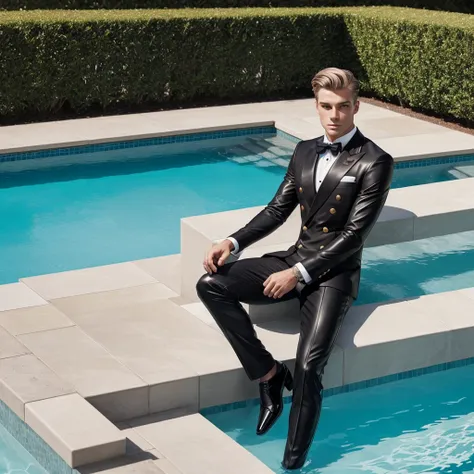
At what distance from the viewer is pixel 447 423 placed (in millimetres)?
6320

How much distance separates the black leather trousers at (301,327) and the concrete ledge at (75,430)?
3.03 ft

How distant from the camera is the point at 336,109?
6066 mm

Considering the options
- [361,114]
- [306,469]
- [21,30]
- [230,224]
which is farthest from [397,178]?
[306,469]

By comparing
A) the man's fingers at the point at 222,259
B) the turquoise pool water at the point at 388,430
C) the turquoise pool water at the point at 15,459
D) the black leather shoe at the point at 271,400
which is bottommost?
the turquoise pool water at the point at 388,430

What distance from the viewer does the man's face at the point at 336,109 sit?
600 centimetres

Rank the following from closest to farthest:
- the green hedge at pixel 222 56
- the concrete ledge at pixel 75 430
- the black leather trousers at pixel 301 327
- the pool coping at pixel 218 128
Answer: the concrete ledge at pixel 75 430, the black leather trousers at pixel 301 327, the pool coping at pixel 218 128, the green hedge at pixel 222 56

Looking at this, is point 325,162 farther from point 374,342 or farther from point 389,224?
point 389,224

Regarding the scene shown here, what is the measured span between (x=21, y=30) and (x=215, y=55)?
294 cm

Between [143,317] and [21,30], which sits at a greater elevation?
[21,30]

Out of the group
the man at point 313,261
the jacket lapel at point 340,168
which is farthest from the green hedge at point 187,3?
the jacket lapel at point 340,168

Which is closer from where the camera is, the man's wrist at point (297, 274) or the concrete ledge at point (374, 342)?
the man's wrist at point (297, 274)

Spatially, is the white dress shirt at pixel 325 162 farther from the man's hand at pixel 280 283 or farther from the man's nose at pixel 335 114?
the man's hand at pixel 280 283

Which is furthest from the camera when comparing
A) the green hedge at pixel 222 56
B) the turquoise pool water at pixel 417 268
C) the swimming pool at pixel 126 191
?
the green hedge at pixel 222 56

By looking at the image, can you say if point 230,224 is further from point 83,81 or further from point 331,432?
point 83,81
